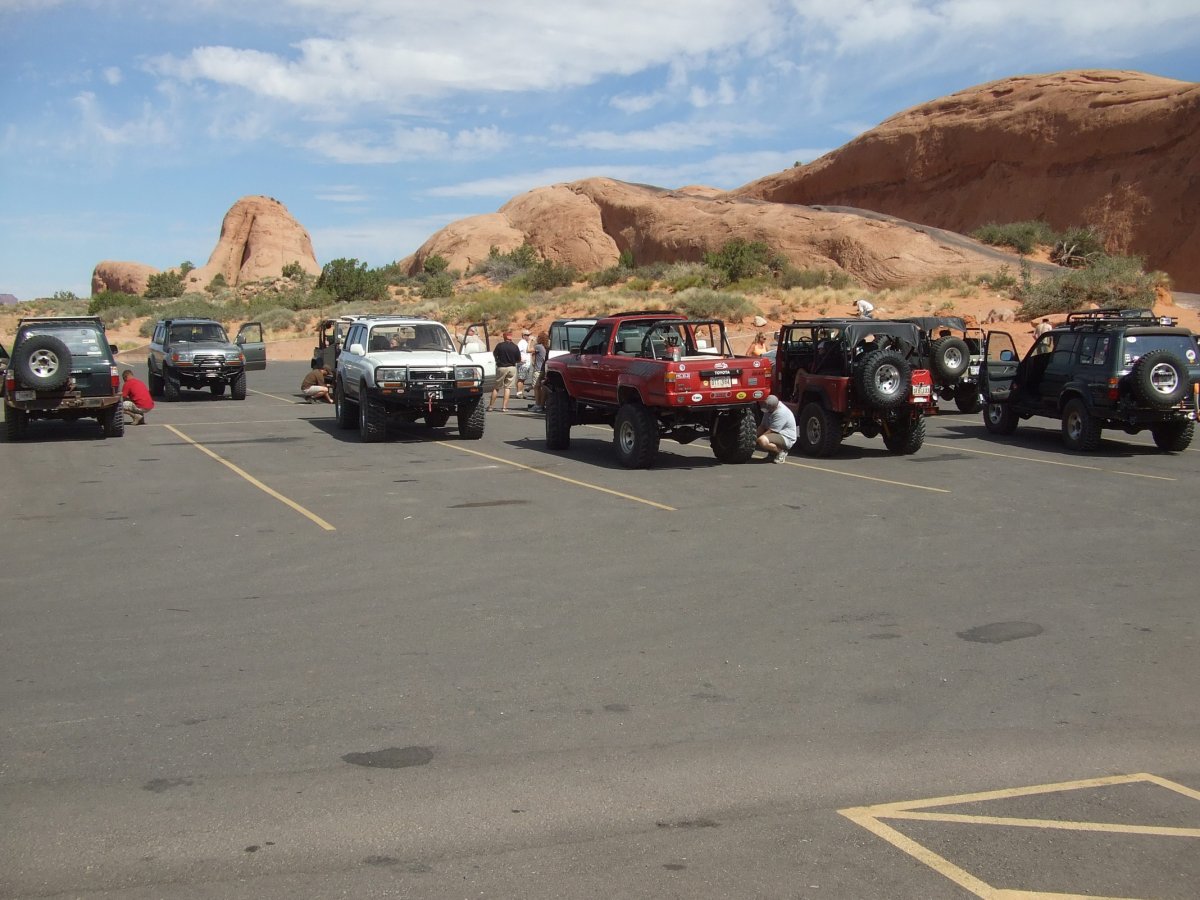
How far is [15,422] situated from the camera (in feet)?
63.3

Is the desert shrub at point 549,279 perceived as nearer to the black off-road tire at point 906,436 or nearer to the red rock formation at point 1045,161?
the red rock formation at point 1045,161

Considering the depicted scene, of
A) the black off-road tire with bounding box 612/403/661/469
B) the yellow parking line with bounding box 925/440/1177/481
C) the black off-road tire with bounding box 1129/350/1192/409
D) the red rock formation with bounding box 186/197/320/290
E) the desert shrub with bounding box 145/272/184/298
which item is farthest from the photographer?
the red rock formation with bounding box 186/197/320/290

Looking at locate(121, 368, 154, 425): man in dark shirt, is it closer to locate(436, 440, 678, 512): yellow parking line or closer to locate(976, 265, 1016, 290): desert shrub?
locate(436, 440, 678, 512): yellow parking line

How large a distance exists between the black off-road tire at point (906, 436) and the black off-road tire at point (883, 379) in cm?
101

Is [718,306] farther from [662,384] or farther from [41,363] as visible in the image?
[662,384]

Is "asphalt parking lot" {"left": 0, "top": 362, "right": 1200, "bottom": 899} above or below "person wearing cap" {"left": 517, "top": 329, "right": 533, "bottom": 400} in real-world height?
below

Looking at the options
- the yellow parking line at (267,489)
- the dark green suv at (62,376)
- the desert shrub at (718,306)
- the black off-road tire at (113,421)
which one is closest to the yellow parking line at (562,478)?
the yellow parking line at (267,489)

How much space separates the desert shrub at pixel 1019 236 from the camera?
5831cm

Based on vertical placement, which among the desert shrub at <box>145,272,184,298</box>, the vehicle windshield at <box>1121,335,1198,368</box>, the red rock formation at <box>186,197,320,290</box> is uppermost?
the red rock formation at <box>186,197,320,290</box>

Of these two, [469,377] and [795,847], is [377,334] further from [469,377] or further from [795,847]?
[795,847]

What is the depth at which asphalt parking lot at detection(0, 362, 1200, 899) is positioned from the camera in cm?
423

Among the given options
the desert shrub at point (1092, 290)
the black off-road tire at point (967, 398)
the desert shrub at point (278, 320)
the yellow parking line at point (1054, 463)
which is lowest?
the yellow parking line at point (1054, 463)

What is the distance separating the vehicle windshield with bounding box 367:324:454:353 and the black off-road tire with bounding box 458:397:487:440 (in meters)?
1.05

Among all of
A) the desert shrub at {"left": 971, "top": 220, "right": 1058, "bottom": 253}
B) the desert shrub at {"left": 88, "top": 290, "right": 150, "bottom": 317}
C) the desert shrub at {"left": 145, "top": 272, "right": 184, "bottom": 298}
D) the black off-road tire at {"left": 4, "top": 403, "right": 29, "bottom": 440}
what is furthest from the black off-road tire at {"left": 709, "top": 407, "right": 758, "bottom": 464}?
the desert shrub at {"left": 145, "top": 272, "right": 184, "bottom": 298}
